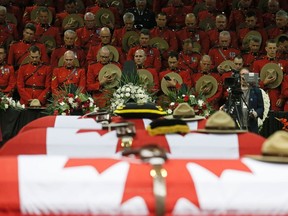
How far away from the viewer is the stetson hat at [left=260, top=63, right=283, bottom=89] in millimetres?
10789

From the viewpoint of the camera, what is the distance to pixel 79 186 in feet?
11.4

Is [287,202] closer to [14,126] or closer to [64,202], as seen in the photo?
[64,202]

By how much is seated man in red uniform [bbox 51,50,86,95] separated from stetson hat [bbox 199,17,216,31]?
2779 mm

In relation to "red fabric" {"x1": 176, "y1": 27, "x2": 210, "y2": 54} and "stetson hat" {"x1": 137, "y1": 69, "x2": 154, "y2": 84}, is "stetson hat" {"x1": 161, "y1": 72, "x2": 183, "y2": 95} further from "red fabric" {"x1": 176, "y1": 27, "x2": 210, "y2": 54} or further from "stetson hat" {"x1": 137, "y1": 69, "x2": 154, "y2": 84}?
"red fabric" {"x1": 176, "y1": 27, "x2": 210, "y2": 54}

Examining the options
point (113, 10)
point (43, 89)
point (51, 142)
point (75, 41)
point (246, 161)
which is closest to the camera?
point (246, 161)

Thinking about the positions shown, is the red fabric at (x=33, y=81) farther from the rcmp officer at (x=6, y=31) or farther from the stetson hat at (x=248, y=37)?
the stetson hat at (x=248, y=37)

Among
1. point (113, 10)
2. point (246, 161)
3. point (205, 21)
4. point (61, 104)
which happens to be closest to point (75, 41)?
point (113, 10)

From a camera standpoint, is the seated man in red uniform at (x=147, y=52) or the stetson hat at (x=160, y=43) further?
the stetson hat at (x=160, y=43)

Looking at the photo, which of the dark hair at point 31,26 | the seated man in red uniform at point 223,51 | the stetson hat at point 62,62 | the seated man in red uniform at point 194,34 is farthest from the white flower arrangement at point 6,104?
the seated man in red uniform at point 194,34

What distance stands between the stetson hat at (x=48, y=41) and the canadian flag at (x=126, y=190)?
8949 mm

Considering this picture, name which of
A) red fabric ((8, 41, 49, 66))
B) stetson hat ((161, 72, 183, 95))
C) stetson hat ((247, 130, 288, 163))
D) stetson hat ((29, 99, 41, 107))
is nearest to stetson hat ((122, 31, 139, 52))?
red fabric ((8, 41, 49, 66))

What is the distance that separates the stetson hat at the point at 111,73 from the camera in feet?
33.8

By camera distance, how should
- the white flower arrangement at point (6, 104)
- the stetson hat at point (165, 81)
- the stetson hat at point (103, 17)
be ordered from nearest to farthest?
the white flower arrangement at point (6, 104), the stetson hat at point (165, 81), the stetson hat at point (103, 17)

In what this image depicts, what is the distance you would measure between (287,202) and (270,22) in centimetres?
984
